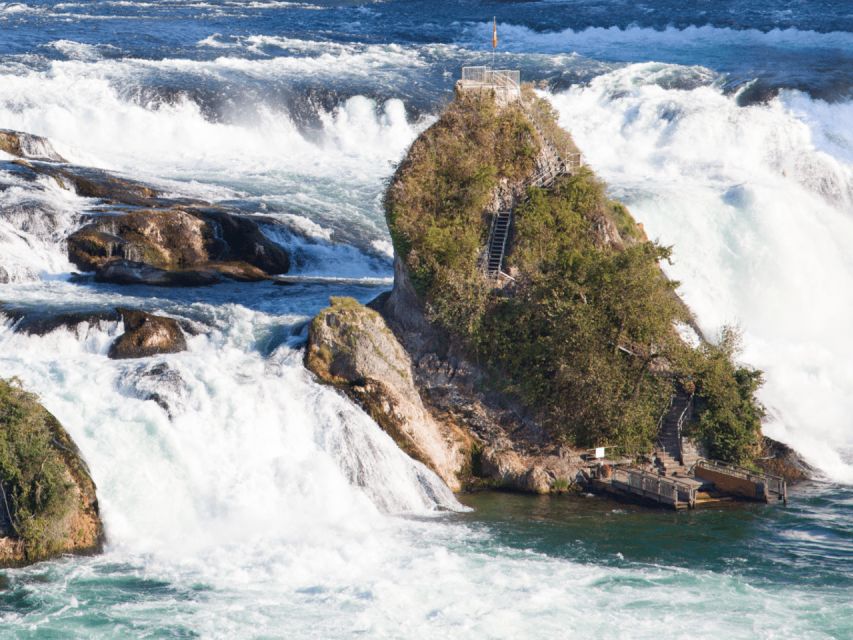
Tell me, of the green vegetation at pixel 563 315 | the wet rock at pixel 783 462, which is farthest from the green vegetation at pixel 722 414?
the wet rock at pixel 783 462

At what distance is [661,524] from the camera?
112 feet

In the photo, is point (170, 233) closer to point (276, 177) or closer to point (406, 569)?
point (276, 177)

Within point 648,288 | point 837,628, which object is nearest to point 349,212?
point 648,288

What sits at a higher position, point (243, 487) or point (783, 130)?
point (783, 130)

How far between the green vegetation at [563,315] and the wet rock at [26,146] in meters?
22.2

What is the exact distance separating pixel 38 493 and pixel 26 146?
29.1m

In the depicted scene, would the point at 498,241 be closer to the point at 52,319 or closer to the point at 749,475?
the point at 749,475

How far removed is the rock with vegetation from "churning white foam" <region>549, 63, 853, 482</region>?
68.2 ft

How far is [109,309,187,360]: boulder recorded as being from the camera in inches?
1457

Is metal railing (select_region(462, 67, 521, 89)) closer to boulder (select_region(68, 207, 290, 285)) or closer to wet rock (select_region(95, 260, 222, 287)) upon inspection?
boulder (select_region(68, 207, 290, 285))

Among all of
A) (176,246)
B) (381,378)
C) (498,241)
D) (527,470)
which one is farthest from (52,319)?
(527,470)

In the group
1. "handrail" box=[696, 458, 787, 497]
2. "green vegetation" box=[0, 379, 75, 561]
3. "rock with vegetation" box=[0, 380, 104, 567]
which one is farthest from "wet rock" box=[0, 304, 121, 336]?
"handrail" box=[696, 458, 787, 497]

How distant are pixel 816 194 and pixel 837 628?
33.4m

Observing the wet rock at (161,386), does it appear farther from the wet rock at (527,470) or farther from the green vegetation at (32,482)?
the wet rock at (527,470)
